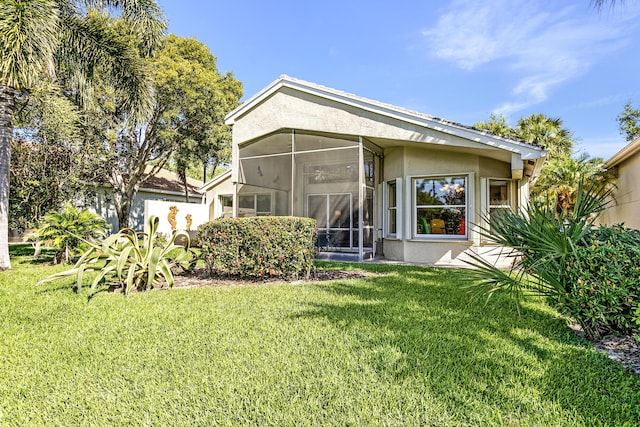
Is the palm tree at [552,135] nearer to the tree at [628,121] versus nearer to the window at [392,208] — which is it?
the tree at [628,121]

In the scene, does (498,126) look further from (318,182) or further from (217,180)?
(217,180)

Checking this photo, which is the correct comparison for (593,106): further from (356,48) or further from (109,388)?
(109,388)

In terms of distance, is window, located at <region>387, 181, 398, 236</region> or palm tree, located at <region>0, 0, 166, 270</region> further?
window, located at <region>387, 181, 398, 236</region>

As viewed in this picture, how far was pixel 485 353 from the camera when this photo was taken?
3342 millimetres

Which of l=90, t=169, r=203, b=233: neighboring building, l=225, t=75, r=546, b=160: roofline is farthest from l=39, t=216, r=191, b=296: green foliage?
l=90, t=169, r=203, b=233: neighboring building

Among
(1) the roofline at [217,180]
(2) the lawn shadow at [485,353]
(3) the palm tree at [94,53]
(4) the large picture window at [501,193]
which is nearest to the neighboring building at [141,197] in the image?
(1) the roofline at [217,180]

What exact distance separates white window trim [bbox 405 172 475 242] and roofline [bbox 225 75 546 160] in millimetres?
1558

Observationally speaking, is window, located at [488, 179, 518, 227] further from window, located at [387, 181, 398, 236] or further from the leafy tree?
the leafy tree

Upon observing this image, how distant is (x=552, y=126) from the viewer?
2033 centimetres

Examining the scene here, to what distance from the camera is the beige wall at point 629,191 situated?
9.96 m

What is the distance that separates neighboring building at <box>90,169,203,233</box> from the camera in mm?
20234

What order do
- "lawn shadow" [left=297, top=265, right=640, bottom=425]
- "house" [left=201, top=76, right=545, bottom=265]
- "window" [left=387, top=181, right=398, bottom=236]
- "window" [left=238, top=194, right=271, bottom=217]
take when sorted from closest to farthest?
"lawn shadow" [left=297, top=265, right=640, bottom=425], "house" [left=201, top=76, right=545, bottom=265], "window" [left=387, top=181, right=398, bottom=236], "window" [left=238, top=194, right=271, bottom=217]

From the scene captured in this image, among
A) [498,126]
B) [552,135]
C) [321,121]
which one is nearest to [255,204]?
[321,121]

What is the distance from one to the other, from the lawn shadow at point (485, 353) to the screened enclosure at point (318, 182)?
21.4ft
